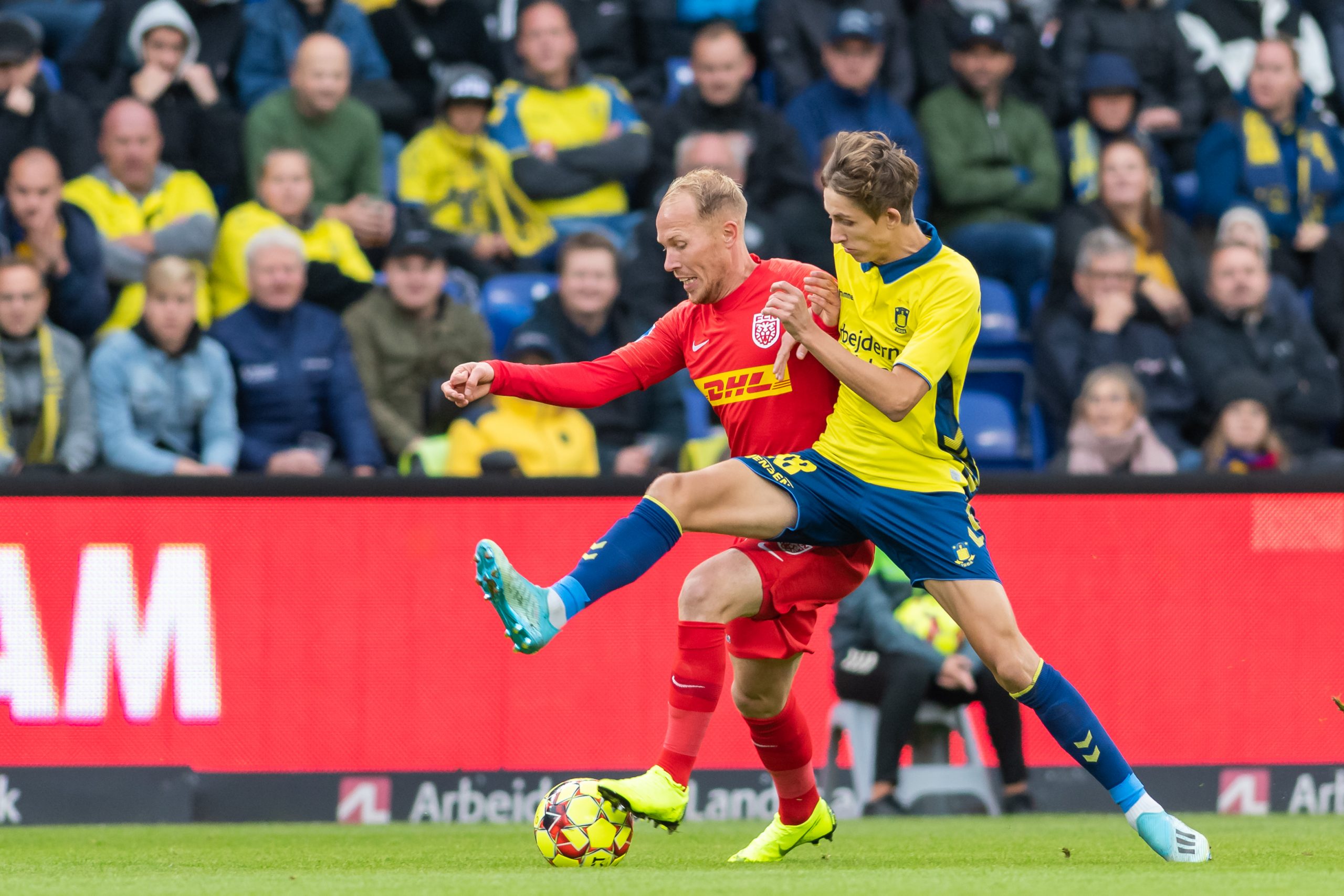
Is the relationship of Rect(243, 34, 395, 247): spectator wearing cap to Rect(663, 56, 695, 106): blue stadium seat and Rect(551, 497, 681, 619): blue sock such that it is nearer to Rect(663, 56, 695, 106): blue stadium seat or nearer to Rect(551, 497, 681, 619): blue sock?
Rect(663, 56, 695, 106): blue stadium seat

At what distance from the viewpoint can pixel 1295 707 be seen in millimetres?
8258

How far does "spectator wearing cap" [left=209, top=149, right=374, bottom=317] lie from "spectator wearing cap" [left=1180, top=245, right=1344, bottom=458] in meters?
4.87

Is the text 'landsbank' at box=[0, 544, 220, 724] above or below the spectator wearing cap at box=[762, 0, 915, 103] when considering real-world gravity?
below

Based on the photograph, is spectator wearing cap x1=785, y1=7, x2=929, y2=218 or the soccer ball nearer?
the soccer ball

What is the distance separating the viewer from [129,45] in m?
10.9

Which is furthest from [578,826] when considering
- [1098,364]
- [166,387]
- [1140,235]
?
[1140,235]

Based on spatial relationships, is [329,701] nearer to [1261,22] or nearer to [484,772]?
[484,772]

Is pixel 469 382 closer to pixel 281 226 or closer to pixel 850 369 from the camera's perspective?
pixel 850 369

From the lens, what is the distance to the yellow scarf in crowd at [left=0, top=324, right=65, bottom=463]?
344 inches

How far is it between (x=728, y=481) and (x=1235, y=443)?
4.99 meters

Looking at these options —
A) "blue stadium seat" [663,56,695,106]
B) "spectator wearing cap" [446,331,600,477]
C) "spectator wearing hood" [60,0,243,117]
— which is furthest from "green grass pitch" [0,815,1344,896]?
"blue stadium seat" [663,56,695,106]

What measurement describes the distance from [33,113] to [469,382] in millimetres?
5803

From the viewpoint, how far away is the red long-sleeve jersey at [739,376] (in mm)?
5785

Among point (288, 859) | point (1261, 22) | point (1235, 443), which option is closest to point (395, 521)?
point (288, 859)
